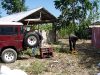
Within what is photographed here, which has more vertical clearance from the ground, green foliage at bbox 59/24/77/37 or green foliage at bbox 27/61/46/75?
green foliage at bbox 59/24/77/37

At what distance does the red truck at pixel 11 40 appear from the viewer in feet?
52.6

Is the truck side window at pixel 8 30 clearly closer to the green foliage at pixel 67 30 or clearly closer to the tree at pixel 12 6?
the green foliage at pixel 67 30

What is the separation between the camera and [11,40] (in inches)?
639

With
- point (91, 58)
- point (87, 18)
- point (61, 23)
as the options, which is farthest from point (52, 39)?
point (91, 58)

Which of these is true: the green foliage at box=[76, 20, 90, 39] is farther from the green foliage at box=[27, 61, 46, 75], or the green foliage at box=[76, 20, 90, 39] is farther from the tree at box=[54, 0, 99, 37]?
the green foliage at box=[27, 61, 46, 75]

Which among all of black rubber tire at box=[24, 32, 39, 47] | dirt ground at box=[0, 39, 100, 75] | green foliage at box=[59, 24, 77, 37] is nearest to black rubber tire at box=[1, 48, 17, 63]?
dirt ground at box=[0, 39, 100, 75]

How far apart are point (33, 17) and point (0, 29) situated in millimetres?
6922

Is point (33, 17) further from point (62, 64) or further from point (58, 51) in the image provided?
point (62, 64)

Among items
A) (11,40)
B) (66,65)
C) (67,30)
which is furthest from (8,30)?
(67,30)

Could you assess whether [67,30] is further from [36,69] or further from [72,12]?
[36,69]

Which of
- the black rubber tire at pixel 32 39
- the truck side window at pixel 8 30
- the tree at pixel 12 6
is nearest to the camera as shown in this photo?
the truck side window at pixel 8 30

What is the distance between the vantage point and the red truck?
1603 cm

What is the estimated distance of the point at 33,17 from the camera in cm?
2258

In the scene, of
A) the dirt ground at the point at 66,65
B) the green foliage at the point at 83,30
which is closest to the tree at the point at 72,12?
the green foliage at the point at 83,30
